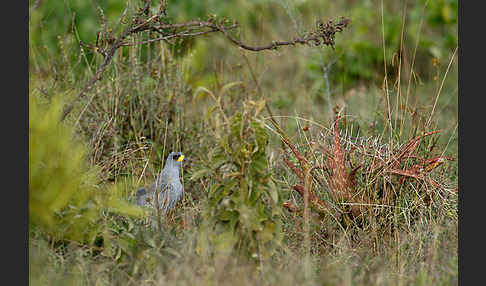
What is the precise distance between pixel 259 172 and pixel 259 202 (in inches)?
6.4

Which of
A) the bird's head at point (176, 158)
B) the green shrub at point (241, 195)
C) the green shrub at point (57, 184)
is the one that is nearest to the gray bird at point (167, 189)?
the bird's head at point (176, 158)

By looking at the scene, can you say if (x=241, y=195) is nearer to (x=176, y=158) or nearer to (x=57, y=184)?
(x=57, y=184)

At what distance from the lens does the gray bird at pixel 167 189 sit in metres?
3.80

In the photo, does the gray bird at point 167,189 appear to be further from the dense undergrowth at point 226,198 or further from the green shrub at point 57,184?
the green shrub at point 57,184

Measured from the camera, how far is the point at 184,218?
Result: 3.48m

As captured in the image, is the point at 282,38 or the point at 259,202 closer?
the point at 259,202

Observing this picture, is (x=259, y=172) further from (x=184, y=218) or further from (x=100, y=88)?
(x=100, y=88)

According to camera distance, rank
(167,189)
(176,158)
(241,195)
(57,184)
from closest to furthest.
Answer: (57,184) → (241,195) → (167,189) → (176,158)

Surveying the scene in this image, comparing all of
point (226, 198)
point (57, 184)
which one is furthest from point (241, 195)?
point (57, 184)

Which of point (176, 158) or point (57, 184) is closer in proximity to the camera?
point (57, 184)

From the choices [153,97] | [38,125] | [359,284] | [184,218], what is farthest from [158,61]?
[359,284]

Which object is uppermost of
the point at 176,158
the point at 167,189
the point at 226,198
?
the point at 226,198

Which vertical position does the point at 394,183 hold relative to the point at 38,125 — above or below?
below

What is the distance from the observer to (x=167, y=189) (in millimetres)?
3855
